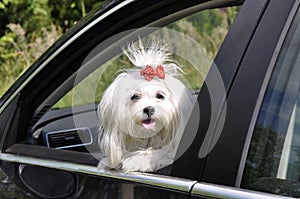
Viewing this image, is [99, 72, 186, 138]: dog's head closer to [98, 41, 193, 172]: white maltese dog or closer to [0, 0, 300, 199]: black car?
[98, 41, 193, 172]: white maltese dog

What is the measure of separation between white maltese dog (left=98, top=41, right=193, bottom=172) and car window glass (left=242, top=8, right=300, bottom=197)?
33 centimetres

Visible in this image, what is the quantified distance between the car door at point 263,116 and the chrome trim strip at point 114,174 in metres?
0.07

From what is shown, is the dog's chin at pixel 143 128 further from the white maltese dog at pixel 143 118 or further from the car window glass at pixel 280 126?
the car window glass at pixel 280 126

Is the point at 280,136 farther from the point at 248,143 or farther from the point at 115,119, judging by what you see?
the point at 115,119

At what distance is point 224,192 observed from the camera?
5.05 feet

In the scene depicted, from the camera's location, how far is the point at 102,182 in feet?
6.20

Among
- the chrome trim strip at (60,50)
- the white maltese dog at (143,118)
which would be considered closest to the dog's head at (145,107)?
the white maltese dog at (143,118)

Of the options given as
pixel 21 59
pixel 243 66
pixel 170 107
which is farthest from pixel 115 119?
pixel 21 59

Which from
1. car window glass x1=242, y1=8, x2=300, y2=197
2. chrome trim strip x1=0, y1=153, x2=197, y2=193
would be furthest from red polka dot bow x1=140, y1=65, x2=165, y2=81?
car window glass x1=242, y1=8, x2=300, y2=197

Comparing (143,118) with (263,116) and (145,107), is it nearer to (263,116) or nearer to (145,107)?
(145,107)

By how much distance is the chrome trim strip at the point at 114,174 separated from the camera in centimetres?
167

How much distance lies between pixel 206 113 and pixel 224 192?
0.81 feet

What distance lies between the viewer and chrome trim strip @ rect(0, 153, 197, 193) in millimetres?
1669

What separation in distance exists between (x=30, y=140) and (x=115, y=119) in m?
0.60
